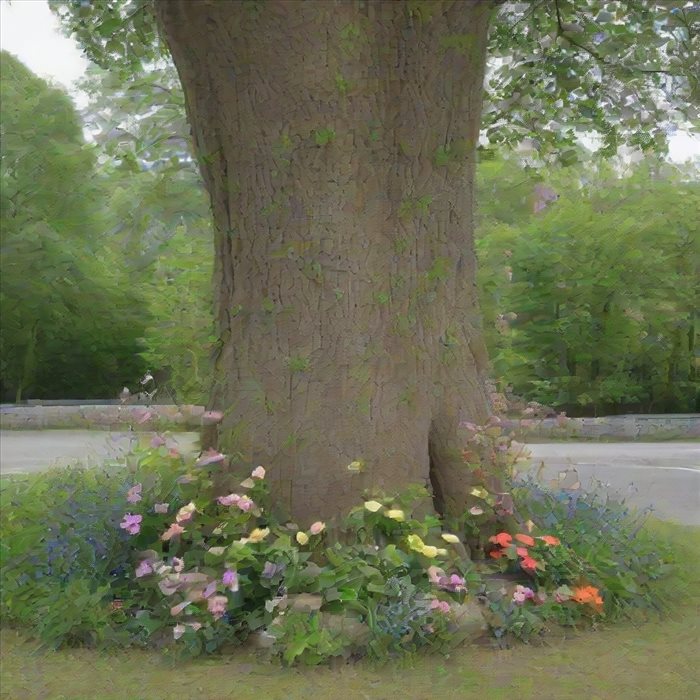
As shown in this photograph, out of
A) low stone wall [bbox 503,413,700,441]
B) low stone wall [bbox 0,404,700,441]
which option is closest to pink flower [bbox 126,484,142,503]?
low stone wall [bbox 0,404,700,441]

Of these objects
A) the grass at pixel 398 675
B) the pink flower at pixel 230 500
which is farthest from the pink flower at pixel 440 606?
the pink flower at pixel 230 500

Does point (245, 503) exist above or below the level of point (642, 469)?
above

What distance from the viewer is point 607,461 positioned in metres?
13.8

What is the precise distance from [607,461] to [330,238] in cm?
956

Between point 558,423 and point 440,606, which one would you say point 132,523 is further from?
point 558,423

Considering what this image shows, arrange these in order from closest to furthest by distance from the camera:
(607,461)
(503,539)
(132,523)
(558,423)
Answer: (132,523) → (503,539) → (558,423) → (607,461)

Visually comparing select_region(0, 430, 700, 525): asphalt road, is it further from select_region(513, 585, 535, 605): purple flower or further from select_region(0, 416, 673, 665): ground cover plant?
select_region(513, 585, 535, 605): purple flower

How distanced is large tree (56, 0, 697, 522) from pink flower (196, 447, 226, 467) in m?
0.12

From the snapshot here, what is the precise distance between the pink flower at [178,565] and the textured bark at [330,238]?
633 millimetres

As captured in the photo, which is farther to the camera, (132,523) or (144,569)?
(132,523)

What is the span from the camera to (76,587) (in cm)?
512

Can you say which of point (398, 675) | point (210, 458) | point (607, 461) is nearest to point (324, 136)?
point (210, 458)

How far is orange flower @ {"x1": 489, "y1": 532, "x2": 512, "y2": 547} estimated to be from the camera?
5417 mm

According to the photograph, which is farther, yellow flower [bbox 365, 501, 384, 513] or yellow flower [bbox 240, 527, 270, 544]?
yellow flower [bbox 365, 501, 384, 513]
